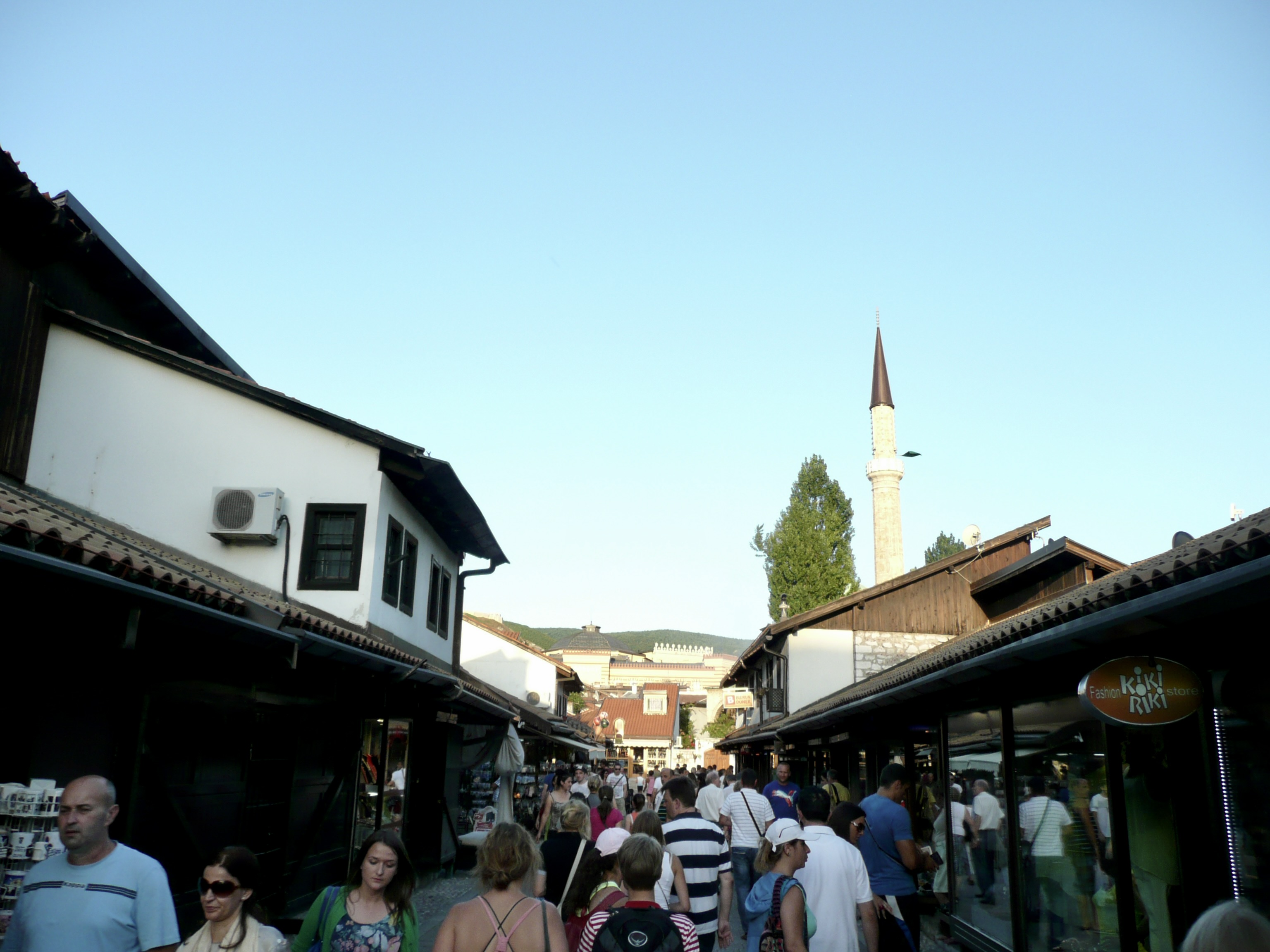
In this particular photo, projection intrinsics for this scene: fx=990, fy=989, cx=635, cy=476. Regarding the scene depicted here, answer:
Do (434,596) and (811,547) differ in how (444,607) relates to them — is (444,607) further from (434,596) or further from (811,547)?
(811,547)

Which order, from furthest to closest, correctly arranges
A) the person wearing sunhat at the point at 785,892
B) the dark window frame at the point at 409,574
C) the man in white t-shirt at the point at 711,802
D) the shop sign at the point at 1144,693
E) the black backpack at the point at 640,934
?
the dark window frame at the point at 409,574 < the man in white t-shirt at the point at 711,802 < the shop sign at the point at 1144,693 < the person wearing sunhat at the point at 785,892 < the black backpack at the point at 640,934

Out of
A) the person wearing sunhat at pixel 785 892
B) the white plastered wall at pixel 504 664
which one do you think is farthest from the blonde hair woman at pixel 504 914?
the white plastered wall at pixel 504 664

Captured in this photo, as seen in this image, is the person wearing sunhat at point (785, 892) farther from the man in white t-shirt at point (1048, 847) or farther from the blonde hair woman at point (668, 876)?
the man in white t-shirt at point (1048, 847)

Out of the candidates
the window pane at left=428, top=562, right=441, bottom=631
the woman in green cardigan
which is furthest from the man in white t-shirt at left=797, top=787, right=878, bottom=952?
the window pane at left=428, top=562, right=441, bottom=631

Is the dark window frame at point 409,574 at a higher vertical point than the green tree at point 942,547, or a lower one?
lower

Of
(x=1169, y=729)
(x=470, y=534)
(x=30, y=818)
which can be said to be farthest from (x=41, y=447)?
(x=1169, y=729)

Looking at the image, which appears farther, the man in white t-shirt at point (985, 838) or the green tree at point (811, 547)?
the green tree at point (811, 547)

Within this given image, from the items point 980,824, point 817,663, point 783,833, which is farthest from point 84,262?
point 817,663

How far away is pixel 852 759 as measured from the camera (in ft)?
65.8

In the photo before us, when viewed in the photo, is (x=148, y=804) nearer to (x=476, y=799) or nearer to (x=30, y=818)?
(x=30, y=818)

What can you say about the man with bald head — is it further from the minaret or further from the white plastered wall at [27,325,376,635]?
the minaret

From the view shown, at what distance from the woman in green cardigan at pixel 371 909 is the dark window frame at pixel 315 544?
896 cm

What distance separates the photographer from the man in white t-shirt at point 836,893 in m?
5.31

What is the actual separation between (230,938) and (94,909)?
0.53m
